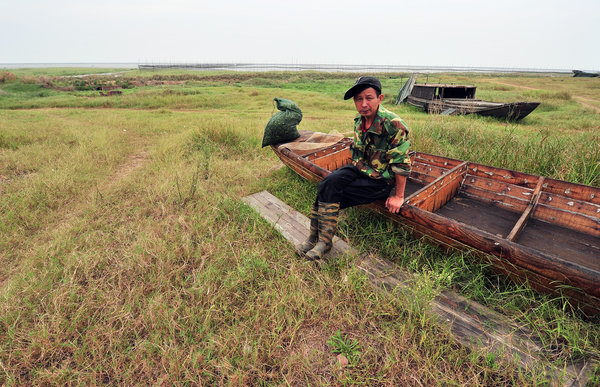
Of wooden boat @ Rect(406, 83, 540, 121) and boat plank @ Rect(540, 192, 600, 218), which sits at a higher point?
wooden boat @ Rect(406, 83, 540, 121)

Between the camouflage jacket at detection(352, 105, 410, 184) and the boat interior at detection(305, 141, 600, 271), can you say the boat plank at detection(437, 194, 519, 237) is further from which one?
the camouflage jacket at detection(352, 105, 410, 184)

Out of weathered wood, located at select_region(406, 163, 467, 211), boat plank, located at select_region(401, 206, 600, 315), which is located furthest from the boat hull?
boat plank, located at select_region(401, 206, 600, 315)

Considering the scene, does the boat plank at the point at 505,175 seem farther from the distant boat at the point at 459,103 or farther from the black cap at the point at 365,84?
the distant boat at the point at 459,103

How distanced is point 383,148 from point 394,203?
58cm

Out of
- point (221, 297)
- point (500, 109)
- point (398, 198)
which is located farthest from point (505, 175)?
point (500, 109)

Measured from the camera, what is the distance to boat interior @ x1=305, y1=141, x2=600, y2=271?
2.70 meters

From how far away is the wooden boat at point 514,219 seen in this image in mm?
1903

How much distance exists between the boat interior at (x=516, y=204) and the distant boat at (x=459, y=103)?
5.08m

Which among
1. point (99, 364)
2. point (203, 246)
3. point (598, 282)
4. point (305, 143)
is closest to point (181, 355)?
point (99, 364)

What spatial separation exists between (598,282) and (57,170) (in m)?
8.07

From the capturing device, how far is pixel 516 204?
3330 millimetres

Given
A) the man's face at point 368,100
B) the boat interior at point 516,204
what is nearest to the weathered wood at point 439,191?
the boat interior at point 516,204

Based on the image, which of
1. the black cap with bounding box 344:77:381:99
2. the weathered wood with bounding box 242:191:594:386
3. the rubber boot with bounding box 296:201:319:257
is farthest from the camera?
the rubber boot with bounding box 296:201:319:257

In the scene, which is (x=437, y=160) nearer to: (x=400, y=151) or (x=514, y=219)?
(x=514, y=219)
